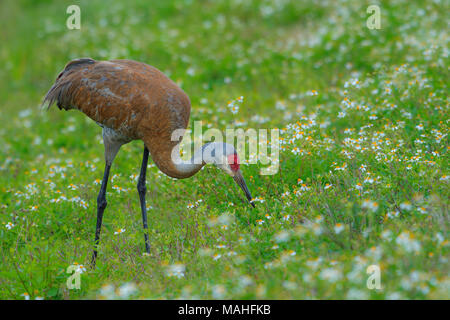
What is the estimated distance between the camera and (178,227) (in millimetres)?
5199

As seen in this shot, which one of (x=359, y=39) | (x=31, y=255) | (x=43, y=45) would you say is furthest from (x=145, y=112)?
(x=43, y=45)

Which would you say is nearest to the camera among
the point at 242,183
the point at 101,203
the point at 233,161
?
the point at 233,161

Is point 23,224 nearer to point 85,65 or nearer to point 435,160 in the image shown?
point 85,65

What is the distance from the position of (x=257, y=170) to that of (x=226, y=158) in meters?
0.82

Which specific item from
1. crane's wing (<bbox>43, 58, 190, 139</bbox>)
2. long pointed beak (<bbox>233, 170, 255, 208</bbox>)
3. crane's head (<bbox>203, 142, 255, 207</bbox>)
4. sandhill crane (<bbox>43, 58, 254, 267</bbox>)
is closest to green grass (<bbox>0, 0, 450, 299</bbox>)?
long pointed beak (<bbox>233, 170, 255, 208</bbox>)

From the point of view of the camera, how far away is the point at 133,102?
5.08m

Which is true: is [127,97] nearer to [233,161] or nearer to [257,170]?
[233,161]

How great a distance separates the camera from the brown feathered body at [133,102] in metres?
5.07

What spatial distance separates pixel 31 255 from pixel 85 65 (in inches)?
91.0

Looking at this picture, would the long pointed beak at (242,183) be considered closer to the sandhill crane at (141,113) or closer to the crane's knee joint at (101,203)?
the sandhill crane at (141,113)

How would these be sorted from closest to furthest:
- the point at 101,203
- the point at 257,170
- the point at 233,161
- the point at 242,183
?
1. the point at 233,161
2. the point at 242,183
3. the point at 101,203
4. the point at 257,170

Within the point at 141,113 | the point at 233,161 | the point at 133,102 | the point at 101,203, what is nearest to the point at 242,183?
the point at 233,161

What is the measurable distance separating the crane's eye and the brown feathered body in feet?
1.62
